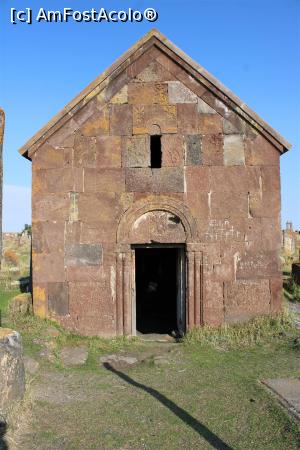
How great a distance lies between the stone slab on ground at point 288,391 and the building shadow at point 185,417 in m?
1.00

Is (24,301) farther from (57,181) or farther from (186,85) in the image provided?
(186,85)

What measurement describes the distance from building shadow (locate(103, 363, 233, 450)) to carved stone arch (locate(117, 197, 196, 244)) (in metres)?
2.95

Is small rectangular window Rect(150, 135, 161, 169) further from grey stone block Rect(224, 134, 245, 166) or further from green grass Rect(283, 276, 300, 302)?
green grass Rect(283, 276, 300, 302)

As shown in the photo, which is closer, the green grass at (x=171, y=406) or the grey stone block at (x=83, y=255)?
the green grass at (x=171, y=406)

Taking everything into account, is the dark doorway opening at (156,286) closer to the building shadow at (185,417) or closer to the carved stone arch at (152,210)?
the carved stone arch at (152,210)

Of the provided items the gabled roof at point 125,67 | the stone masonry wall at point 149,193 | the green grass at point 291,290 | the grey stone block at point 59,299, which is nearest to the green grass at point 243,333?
the stone masonry wall at point 149,193

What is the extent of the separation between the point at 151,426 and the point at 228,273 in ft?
14.7

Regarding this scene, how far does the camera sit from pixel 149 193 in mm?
9070

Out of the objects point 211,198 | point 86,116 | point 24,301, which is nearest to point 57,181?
point 86,116

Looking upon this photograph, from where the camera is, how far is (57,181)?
916 centimetres

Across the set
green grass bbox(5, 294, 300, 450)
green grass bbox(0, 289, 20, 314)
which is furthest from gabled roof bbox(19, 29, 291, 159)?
green grass bbox(5, 294, 300, 450)

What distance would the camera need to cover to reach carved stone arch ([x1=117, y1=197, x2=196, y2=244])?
9016mm

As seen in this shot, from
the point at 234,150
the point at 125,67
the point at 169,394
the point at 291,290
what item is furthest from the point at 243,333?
the point at 125,67

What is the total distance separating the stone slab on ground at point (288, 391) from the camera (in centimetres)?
531
